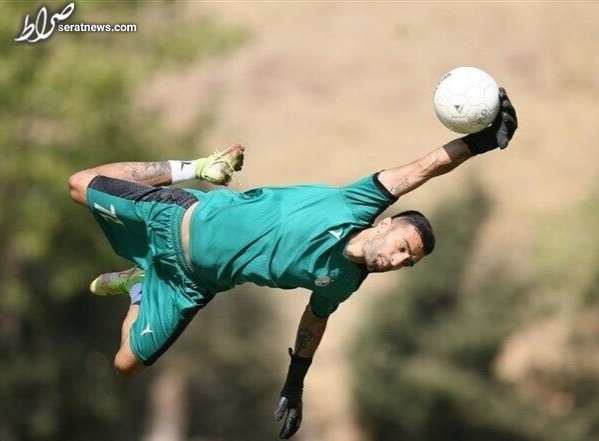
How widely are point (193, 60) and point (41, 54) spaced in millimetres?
2514

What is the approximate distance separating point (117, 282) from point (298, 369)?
4.59 feet

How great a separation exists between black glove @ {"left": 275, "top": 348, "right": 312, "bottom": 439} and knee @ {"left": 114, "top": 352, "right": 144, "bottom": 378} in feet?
2.88

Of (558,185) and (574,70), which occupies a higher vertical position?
(574,70)

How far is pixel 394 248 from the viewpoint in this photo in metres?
6.69

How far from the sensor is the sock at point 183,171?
7.82 metres

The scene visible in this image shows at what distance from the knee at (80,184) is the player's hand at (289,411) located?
5.39ft

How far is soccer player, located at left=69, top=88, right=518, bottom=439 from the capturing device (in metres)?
6.80

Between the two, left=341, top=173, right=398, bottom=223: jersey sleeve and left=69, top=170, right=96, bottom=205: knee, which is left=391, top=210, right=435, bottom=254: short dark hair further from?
left=69, top=170, right=96, bottom=205: knee

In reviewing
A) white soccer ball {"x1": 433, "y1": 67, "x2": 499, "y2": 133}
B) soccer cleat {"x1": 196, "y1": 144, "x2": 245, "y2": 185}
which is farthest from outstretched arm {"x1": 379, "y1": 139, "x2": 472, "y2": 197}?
soccer cleat {"x1": 196, "y1": 144, "x2": 245, "y2": 185}

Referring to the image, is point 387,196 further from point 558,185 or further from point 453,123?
point 558,185

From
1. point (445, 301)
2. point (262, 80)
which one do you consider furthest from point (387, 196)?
point (262, 80)

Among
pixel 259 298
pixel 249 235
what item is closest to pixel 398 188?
pixel 249 235

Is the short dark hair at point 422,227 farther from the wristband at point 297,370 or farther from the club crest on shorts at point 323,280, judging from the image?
the wristband at point 297,370

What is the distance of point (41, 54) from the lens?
20422 millimetres
